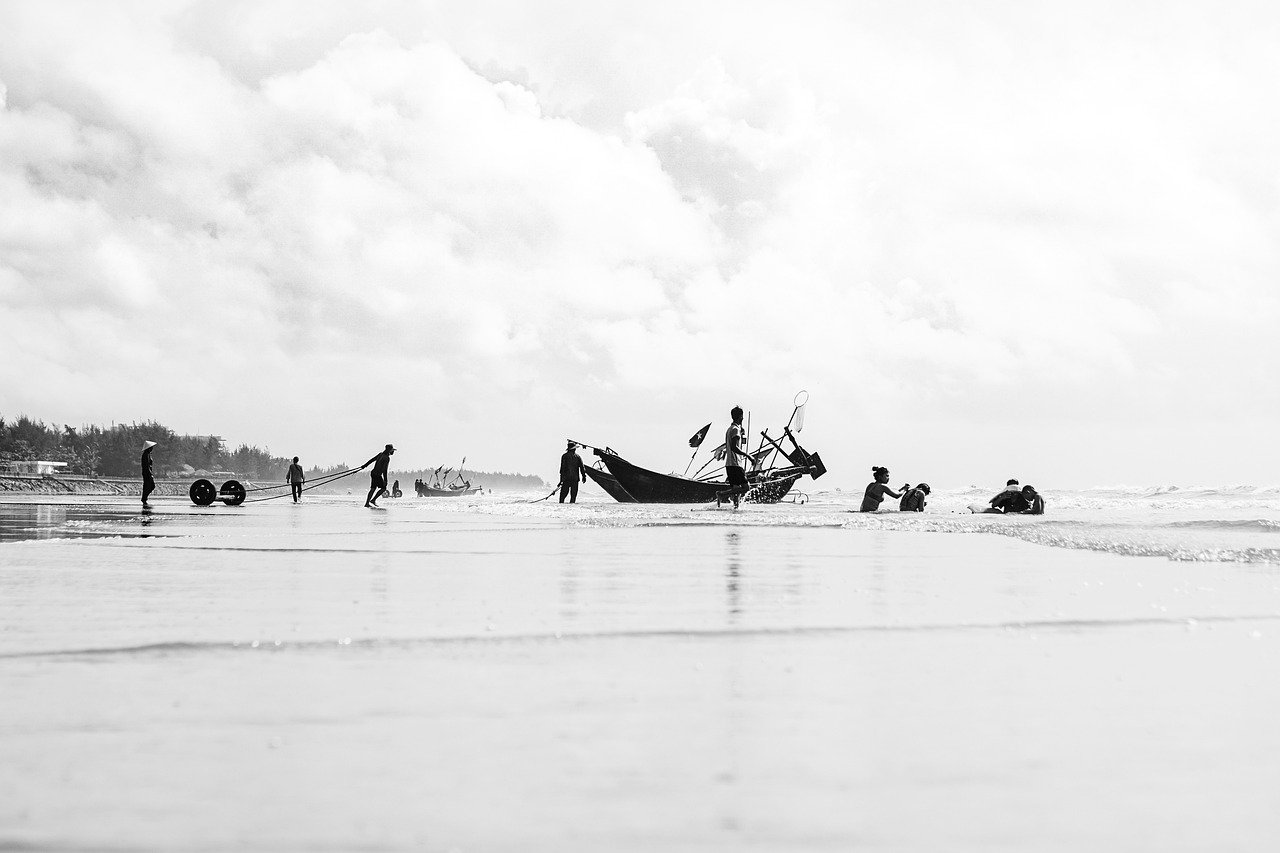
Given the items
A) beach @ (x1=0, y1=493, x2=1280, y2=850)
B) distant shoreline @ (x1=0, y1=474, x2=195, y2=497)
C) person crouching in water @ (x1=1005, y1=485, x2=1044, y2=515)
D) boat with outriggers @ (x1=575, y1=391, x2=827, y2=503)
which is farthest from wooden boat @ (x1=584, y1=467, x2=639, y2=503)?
distant shoreline @ (x1=0, y1=474, x2=195, y2=497)

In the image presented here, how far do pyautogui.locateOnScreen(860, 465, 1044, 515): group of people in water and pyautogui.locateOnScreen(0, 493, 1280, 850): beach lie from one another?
42.9 ft

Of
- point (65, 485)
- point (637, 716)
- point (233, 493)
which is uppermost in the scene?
point (65, 485)

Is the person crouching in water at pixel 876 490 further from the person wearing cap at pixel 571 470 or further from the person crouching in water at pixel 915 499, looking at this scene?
A: the person wearing cap at pixel 571 470

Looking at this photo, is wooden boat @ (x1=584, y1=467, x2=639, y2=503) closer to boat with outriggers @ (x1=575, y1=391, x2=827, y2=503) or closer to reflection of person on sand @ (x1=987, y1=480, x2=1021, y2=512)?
boat with outriggers @ (x1=575, y1=391, x2=827, y2=503)

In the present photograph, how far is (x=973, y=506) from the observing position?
63.2 ft

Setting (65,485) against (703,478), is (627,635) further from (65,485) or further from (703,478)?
(65,485)

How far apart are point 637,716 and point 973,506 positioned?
58.3 ft

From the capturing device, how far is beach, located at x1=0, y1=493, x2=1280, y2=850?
6.27 feet

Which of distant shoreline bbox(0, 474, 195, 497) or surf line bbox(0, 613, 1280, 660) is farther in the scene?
distant shoreline bbox(0, 474, 195, 497)

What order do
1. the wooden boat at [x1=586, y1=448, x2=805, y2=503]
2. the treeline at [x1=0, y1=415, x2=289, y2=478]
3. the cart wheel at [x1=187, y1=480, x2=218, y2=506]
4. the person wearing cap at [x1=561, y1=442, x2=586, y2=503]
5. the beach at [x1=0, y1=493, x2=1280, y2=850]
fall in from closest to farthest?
the beach at [x1=0, y1=493, x2=1280, y2=850] → the cart wheel at [x1=187, y1=480, x2=218, y2=506] → the person wearing cap at [x1=561, y1=442, x2=586, y2=503] → the wooden boat at [x1=586, y1=448, x2=805, y2=503] → the treeline at [x1=0, y1=415, x2=289, y2=478]

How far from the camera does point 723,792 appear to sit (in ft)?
6.82

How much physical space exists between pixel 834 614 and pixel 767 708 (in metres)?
2.11

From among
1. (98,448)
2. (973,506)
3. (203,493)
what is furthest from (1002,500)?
(98,448)

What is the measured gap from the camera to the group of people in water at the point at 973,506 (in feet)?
62.0
